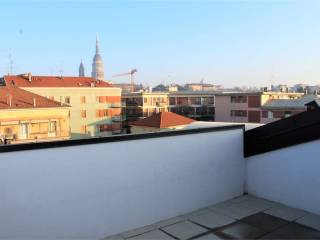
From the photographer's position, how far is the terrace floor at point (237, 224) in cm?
455

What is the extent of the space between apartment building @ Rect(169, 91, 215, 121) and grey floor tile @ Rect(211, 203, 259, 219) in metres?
54.9

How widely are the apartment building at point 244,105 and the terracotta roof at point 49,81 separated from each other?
65.7 feet

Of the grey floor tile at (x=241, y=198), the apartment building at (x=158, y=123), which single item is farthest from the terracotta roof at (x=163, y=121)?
the grey floor tile at (x=241, y=198)

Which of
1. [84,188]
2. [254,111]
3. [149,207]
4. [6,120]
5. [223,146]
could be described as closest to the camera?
[84,188]

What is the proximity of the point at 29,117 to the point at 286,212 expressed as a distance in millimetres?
30658

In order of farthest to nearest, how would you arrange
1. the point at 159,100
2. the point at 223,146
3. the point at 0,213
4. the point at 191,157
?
the point at 159,100 < the point at 223,146 < the point at 191,157 < the point at 0,213

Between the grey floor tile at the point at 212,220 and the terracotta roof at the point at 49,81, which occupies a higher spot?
the terracotta roof at the point at 49,81

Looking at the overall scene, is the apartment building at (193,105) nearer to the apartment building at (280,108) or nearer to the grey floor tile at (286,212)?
the apartment building at (280,108)

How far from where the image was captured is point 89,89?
48.6 m

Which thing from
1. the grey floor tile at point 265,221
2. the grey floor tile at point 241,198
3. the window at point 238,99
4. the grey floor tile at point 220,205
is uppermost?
the window at point 238,99

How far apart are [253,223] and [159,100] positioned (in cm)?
5388

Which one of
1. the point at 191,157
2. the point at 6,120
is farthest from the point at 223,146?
the point at 6,120

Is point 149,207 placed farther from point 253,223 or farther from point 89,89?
point 89,89

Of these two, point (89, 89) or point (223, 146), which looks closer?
point (223, 146)
